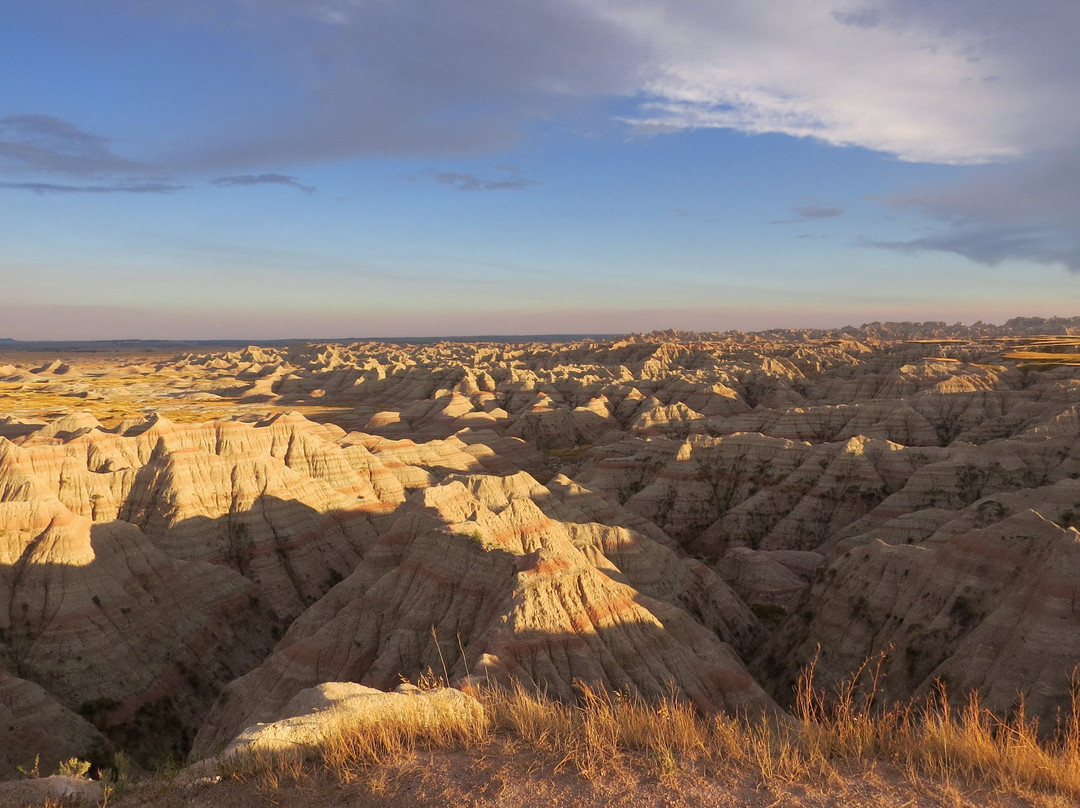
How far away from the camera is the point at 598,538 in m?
46.2

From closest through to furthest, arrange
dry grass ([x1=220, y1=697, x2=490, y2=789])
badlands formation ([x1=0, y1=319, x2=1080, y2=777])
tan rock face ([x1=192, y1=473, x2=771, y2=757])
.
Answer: dry grass ([x1=220, y1=697, x2=490, y2=789]), tan rock face ([x1=192, y1=473, x2=771, y2=757]), badlands formation ([x1=0, y1=319, x2=1080, y2=777])

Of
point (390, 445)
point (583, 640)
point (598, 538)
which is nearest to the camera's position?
point (583, 640)

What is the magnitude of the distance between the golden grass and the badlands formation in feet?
20.6

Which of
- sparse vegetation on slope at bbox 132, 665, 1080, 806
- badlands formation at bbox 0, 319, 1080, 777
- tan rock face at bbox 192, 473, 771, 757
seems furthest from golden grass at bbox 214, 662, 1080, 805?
tan rock face at bbox 192, 473, 771, 757

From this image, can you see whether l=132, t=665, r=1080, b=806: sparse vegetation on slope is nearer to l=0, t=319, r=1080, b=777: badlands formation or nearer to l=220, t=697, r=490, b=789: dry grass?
l=220, t=697, r=490, b=789: dry grass

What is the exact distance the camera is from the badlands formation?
29078 mm

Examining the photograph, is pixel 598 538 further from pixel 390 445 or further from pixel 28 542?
pixel 390 445

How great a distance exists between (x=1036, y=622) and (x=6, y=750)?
48.5 m

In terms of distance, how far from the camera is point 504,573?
31984mm

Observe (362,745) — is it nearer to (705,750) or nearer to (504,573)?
(705,750)

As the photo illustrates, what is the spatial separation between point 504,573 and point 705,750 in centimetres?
2286

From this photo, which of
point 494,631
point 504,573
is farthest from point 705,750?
point 504,573

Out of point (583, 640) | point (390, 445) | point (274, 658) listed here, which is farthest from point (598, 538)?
point (390, 445)

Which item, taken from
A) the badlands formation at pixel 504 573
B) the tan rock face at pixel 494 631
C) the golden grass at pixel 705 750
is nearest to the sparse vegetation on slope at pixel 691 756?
the golden grass at pixel 705 750
